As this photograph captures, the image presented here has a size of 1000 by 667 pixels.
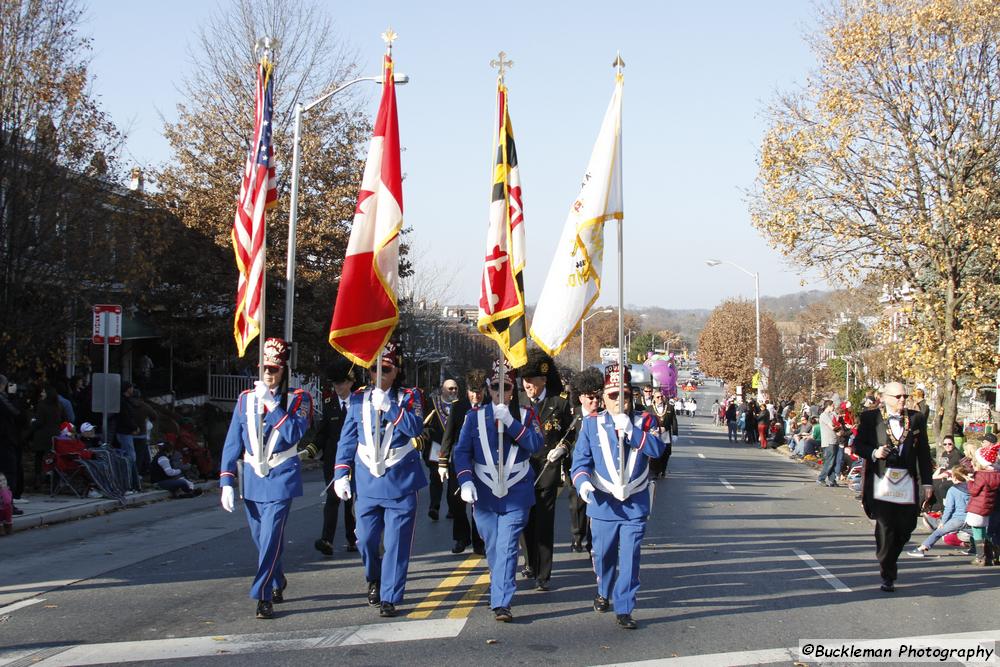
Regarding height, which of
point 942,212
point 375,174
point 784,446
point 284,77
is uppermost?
point 284,77

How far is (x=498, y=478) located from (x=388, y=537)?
0.93m

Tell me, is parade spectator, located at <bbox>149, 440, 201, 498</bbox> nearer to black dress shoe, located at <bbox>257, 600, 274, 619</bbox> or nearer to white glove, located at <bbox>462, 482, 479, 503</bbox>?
black dress shoe, located at <bbox>257, 600, 274, 619</bbox>

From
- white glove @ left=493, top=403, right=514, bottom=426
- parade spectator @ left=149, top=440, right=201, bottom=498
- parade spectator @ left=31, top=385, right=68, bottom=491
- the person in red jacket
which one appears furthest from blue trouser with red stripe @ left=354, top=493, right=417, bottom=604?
parade spectator @ left=149, top=440, right=201, bottom=498

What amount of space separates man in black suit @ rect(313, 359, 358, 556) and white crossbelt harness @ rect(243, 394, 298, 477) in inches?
89.0

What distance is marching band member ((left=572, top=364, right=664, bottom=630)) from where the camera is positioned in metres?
8.02

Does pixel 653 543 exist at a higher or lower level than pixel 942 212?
lower

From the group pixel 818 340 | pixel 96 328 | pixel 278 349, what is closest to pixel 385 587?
pixel 278 349

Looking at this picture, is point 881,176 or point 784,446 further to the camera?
point 784,446

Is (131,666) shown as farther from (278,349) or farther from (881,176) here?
(881,176)

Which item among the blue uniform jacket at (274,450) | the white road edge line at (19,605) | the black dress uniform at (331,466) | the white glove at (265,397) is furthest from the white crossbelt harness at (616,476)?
the white road edge line at (19,605)

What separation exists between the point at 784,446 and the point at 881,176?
21.0 metres

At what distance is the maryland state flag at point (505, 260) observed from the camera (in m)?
9.16

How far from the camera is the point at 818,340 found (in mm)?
69312

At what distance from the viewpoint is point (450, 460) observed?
10.7m
